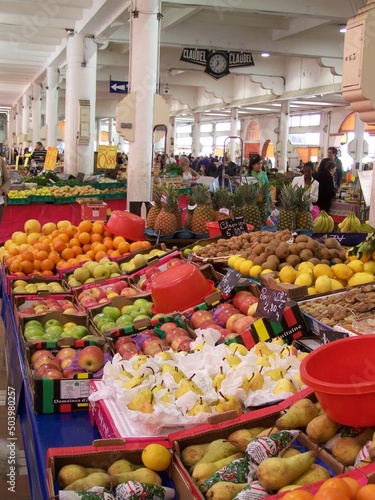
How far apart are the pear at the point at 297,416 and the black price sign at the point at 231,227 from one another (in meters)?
2.92

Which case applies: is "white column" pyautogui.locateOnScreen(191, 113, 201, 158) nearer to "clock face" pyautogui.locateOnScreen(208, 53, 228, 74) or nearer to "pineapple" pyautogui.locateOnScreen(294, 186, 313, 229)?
"clock face" pyautogui.locateOnScreen(208, 53, 228, 74)

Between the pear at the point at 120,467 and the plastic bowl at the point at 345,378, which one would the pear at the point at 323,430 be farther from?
the pear at the point at 120,467

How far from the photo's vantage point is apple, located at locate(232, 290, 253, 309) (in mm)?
3400

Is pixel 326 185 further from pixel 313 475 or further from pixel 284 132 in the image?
pixel 284 132

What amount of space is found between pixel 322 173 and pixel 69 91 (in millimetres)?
6144

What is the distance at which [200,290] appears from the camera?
3684 mm

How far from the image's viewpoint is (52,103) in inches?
773

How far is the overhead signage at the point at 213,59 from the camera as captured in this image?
1315 centimetres

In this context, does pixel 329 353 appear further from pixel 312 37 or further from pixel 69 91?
pixel 312 37

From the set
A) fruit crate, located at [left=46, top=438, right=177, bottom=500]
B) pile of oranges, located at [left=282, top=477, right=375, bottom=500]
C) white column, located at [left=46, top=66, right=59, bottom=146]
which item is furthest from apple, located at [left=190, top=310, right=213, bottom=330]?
white column, located at [left=46, top=66, right=59, bottom=146]

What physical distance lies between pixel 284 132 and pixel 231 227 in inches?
795

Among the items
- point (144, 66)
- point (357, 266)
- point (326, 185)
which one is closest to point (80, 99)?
point (144, 66)

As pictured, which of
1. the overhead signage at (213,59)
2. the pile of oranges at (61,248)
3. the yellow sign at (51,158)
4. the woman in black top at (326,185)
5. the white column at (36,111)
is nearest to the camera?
the pile of oranges at (61,248)

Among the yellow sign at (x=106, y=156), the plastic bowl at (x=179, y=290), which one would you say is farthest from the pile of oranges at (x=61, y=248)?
the yellow sign at (x=106, y=156)
